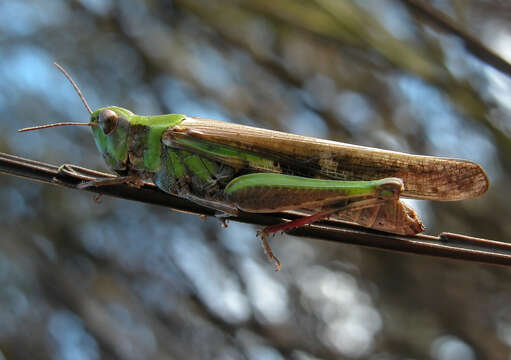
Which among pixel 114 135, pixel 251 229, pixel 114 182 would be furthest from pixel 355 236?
pixel 251 229

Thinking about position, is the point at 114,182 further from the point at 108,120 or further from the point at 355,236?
the point at 355,236

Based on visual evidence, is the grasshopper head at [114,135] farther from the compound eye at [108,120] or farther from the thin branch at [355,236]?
the thin branch at [355,236]

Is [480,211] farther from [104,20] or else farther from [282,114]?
[104,20]

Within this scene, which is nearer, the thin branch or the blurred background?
the thin branch

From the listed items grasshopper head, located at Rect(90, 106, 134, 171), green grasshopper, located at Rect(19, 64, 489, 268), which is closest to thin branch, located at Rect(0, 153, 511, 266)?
green grasshopper, located at Rect(19, 64, 489, 268)

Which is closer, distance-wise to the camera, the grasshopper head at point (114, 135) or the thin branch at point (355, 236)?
the thin branch at point (355, 236)

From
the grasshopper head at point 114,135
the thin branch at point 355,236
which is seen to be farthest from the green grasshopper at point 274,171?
the thin branch at point 355,236

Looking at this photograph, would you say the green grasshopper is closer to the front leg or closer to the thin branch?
the front leg
